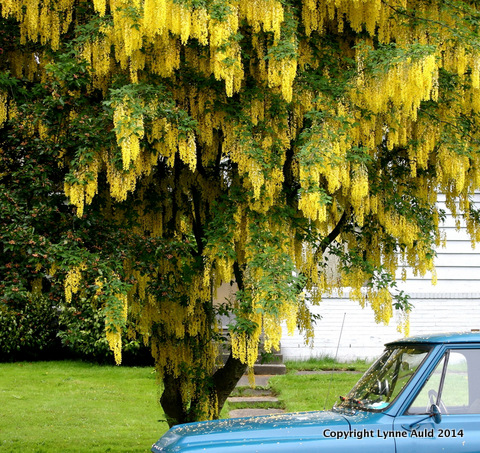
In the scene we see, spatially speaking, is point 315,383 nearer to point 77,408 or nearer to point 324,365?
point 324,365

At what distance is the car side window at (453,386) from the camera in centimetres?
418

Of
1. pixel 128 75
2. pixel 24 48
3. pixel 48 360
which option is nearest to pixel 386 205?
pixel 128 75

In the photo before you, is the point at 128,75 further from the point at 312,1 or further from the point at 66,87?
the point at 312,1

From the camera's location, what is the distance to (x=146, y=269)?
6844mm

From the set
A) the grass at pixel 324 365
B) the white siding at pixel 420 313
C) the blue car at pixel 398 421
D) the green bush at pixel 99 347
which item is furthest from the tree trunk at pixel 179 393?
the white siding at pixel 420 313

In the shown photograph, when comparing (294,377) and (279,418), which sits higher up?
(279,418)

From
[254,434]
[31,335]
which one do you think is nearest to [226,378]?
[254,434]

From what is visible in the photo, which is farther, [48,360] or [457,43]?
[48,360]

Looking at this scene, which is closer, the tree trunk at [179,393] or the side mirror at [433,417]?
the side mirror at [433,417]

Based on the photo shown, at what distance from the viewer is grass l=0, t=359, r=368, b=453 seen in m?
10.0

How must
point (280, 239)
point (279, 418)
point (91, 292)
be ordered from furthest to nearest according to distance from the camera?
point (280, 239), point (91, 292), point (279, 418)

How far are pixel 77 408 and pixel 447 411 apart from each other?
30.7ft

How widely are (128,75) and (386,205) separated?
10.9ft

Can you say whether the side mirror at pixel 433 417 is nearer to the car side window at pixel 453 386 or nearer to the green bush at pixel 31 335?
the car side window at pixel 453 386
